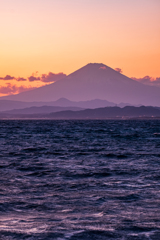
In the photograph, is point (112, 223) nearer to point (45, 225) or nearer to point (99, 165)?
point (45, 225)

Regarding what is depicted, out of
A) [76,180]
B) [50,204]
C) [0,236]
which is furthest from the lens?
[76,180]

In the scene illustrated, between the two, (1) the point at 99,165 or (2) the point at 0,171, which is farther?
(1) the point at 99,165

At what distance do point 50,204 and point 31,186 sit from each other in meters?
3.74

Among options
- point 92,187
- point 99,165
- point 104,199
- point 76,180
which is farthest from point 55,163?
point 104,199

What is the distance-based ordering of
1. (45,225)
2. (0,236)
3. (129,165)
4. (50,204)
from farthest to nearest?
(129,165), (50,204), (45,225), (0,236)

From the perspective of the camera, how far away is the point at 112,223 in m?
10.7

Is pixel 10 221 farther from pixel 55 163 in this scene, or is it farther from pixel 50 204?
pixel 55 163

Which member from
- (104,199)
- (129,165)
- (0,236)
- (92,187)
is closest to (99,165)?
(129,165)

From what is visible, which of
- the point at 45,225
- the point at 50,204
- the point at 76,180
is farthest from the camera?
the point at 76,180

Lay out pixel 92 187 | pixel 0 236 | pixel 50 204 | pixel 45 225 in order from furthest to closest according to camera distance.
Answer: pixel 92 187, pixel 50 204, pixel 45 225, pixel 0 236

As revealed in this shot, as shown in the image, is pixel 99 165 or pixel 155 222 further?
pixel 99 165

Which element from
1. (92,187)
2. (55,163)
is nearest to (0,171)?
(55,163)

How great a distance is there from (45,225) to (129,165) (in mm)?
14091

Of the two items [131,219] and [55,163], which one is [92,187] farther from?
[55,163]
